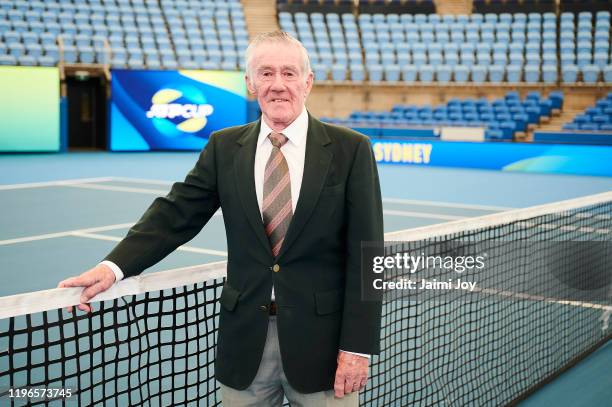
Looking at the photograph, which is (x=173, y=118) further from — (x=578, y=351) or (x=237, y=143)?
(x=237, y=143)

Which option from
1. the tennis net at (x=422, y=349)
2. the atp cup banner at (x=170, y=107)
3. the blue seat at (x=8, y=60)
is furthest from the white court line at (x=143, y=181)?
the tennis net at (x=422, y=349)

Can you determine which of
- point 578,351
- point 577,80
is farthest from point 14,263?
point 577,80

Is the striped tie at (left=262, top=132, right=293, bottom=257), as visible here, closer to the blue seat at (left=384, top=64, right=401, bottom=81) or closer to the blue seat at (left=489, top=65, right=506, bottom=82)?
the blue seat at (left=489, top=65, right=506, bottom=82)

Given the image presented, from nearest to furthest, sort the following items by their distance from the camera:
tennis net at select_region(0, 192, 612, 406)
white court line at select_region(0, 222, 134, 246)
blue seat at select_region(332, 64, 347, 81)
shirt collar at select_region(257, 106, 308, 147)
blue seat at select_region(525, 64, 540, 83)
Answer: shirt collar at select_region(257, 106, 308, 147), tennis net at select_region(0, 192, 612, 406), white court line at select_region(0, 222, 134, 246), blue seat at select_region(525, 64, 540, 83), blue seat at select_region(332, 64, 347, 81)

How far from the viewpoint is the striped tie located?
2537 millimetres

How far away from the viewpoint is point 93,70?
83.8ft

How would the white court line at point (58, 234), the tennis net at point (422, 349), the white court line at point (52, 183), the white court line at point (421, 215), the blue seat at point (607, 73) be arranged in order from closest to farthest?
the tennis net at point (422, 349)
the white court line at point (58, 234)
the white court line at point (421, 215)
the white court line at point (52, 183)
the blue seat at point (607, 73)

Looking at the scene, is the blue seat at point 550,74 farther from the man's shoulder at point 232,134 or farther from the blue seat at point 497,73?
the man's shoulder at point 232,134

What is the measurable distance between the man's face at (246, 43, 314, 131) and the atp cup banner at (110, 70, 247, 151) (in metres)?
22.2

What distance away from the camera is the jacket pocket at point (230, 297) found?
2600 mm

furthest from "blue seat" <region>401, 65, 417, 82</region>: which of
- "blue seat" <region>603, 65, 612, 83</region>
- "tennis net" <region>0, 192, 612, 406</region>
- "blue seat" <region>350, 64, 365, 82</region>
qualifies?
"tennis net" <region>0, 192, 612, 406</region>

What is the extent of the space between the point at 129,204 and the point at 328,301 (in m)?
11.2

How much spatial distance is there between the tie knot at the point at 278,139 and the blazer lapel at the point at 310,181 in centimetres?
8

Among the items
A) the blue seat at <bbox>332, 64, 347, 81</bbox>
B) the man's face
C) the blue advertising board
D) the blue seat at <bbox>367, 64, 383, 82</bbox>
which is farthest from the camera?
the blue seat at <bbox>332, 64, 347, 81</bbox>
